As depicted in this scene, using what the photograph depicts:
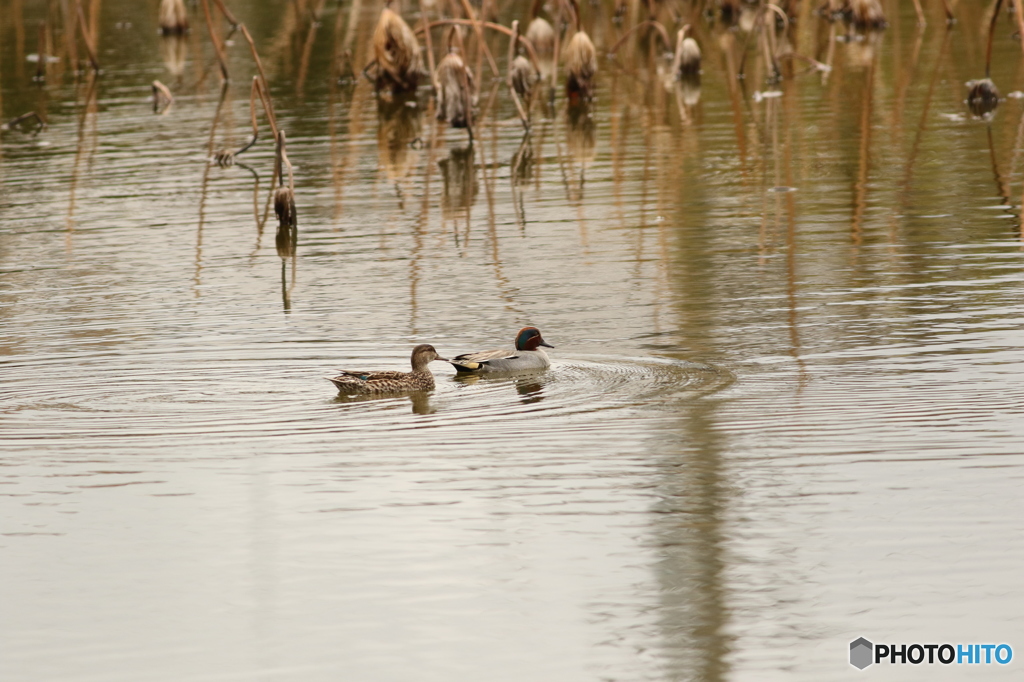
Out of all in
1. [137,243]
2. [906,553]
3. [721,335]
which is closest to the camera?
[906,553]

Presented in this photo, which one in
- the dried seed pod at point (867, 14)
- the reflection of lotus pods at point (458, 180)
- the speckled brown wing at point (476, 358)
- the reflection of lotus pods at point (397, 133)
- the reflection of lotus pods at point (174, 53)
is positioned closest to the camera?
the speckled brown wing at point (476, 358)

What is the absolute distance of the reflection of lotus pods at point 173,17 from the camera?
42.8 m

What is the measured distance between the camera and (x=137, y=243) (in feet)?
58.2

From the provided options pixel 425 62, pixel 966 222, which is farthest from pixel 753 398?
pixel 425 62

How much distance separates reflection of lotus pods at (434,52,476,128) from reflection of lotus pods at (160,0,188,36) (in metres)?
21.5

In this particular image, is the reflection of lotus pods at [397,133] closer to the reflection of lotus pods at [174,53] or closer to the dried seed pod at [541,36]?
the dried seed pod at [541,36]

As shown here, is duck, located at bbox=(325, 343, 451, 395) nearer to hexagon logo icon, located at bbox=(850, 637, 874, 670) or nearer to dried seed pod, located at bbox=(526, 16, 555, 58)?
hexagon logo icon, located at bbox=(850, 637, 874, 670)

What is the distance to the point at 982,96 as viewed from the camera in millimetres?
24984

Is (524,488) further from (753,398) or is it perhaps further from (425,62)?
(425,62)

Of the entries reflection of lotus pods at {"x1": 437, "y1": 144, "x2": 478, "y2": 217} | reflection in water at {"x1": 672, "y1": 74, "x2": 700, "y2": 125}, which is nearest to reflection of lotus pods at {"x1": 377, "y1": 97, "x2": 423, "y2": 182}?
reflection of lotus pods at {"x1": 437, "y1": 144, "x2": 478, "y2": 217}

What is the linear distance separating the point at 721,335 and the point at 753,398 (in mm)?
1939

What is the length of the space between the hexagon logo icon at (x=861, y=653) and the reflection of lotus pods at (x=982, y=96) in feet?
64.5

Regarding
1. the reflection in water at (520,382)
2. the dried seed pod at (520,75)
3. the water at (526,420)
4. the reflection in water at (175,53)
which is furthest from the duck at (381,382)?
the reflection in water at (175,53)

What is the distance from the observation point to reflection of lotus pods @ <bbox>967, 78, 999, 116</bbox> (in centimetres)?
2486
